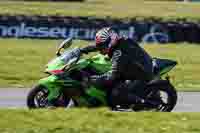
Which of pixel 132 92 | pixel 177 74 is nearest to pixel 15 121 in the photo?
pixel 132 92

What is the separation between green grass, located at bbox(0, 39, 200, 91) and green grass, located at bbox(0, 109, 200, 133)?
7.45m

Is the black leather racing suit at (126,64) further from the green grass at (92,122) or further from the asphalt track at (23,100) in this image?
the green grass at (92,122)

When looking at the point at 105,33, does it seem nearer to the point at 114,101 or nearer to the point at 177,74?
the point at 114,101

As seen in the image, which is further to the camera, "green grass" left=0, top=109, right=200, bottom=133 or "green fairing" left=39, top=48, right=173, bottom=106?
"green fairing" left=39, top=48, right=173, bottom=106

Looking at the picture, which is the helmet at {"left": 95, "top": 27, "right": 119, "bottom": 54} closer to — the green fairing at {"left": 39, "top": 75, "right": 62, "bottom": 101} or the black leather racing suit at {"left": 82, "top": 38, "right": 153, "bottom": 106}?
the black leather racing suit at {"left": 82, "top": 38, "right": 153, "bottom": 106}

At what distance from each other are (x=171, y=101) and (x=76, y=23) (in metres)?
16.1

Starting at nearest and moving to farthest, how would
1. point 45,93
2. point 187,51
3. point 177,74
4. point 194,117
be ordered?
point 194,117 → point 45,93 → point 177,74 → point 187,51

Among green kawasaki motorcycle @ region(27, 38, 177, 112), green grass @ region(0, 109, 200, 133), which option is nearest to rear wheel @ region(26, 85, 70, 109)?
green kawasaki motorcycle @ region(27, 38, 177, 112)

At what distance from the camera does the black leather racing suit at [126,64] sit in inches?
457

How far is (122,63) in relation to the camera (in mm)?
11711

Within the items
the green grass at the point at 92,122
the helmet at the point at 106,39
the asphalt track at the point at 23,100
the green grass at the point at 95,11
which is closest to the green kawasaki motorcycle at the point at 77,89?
the helmet at the point at 106,39

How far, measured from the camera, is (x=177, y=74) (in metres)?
20.5

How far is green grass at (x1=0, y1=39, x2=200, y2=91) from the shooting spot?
18.5 meters

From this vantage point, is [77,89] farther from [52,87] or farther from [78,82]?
[52,87]
